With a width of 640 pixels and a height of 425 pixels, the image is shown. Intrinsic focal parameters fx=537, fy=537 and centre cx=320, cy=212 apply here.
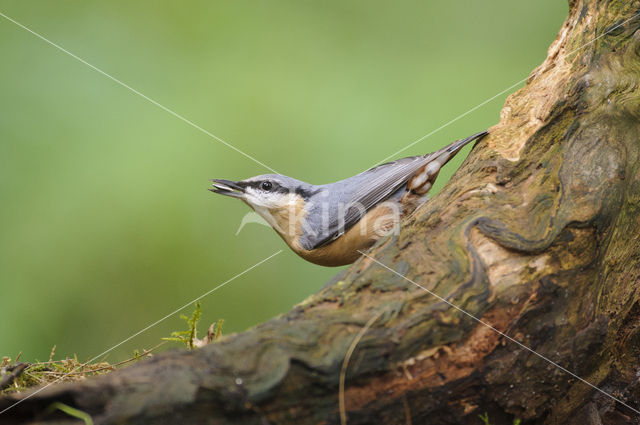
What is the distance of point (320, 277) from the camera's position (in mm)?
3650

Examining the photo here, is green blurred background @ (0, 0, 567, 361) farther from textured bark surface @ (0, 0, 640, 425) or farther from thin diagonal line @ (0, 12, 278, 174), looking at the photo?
textured bark surface @ (0, 0, 640, 425)

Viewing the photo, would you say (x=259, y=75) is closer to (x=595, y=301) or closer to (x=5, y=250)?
(x=5, y=250)

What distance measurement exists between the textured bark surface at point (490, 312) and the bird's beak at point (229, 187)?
1.25 metres

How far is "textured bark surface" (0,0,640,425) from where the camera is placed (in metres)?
1.16

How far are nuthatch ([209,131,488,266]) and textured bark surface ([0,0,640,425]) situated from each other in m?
0.74

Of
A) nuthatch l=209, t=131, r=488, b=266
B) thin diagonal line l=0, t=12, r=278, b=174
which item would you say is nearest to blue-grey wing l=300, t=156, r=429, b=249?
nuthatch l=209, t=131, r=488, b=266

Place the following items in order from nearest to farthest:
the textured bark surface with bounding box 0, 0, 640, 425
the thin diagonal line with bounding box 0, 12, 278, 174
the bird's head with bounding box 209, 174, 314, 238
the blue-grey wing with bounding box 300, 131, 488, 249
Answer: the textured bark surface with bounding box 0, 0, 640, 425, the blue-grey wing with bounding box 300, 131, 488, 249, the bird's head with bounding box 209, 174, 314, 238, the thin diagonal line with bounding box 0, 12, 278, 174

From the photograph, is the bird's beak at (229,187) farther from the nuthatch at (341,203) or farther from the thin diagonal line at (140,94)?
the thin diagonal line at (140,94)

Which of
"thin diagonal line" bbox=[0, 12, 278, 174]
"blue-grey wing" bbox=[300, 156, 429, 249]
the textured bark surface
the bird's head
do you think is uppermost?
"thin diagonal line" bbox=[0, 12, 278, 174]

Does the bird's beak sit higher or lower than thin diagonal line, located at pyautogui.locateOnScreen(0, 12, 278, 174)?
lower

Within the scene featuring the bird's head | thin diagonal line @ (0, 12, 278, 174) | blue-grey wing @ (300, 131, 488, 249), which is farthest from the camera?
thin diagonal line @ (0, 12, 278, 174)

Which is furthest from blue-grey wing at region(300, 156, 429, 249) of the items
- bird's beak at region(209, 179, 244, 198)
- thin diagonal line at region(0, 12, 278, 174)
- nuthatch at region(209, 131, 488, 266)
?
thin diagonal line at region(0, 12, 278, 174)

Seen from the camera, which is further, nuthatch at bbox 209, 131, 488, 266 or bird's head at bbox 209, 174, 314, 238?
bird's head at bbox 209, 174, 314, 238

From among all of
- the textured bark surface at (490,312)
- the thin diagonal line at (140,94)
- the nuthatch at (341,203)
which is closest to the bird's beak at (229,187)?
the nuthatch at (341,203)
